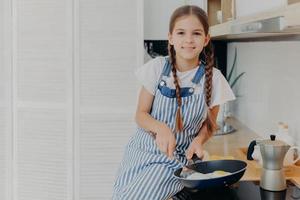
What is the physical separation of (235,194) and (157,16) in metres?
1.76

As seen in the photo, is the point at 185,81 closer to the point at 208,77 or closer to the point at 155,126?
the point at 208,77

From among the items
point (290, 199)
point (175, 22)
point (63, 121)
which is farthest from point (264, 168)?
point (63, 121)

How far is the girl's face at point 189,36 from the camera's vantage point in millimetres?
1247

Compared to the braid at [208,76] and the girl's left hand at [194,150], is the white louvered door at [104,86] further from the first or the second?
the girl's left hand at [194,150]

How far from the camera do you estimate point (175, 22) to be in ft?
4.17

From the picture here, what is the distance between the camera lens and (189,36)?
125 centimetres

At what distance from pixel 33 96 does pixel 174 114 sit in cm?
171

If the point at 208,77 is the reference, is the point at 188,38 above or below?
above

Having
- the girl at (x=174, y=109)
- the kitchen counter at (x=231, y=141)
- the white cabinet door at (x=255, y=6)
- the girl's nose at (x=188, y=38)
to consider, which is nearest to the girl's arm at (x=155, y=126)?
the girl at (x=174, y=109)

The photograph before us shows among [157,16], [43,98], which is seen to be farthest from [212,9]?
[43,98]

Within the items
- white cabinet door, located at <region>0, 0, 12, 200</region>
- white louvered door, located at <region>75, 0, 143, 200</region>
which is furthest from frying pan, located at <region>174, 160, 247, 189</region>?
white cabinet door, located at <region>0, 0, 12, 200</region>

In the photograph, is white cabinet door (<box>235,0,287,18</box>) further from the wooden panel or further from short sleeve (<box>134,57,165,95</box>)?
the wooden panel

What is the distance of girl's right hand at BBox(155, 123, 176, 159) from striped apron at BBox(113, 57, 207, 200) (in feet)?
0.24

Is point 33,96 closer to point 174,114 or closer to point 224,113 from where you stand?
point 224,113
